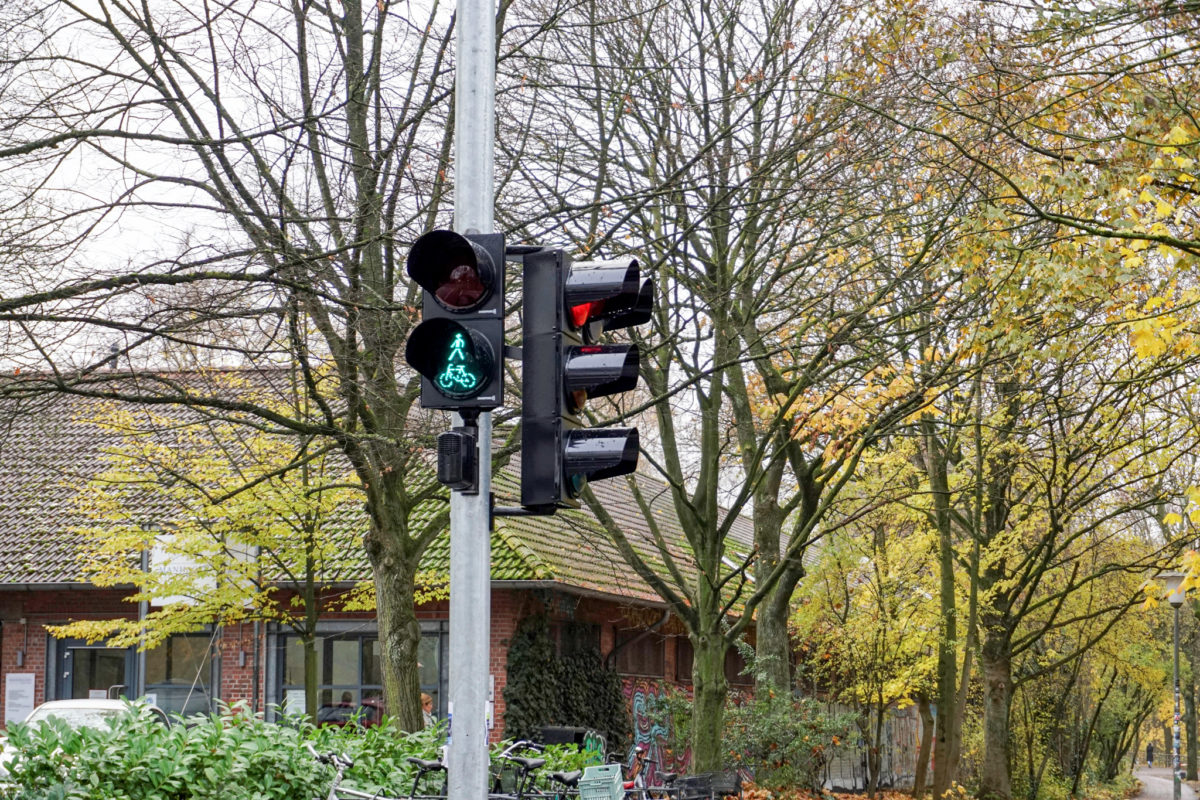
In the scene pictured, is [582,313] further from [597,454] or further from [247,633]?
[247,633]

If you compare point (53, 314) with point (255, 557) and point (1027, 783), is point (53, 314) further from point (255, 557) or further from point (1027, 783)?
point (1027, 783)

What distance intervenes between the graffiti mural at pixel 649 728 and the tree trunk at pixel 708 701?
30.1 feet

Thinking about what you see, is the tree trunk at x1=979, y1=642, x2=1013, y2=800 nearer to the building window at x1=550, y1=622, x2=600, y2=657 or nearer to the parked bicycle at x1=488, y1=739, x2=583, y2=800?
the building window at x1=550, y1=622, x2=600, y2=657

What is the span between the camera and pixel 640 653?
93.6 feet

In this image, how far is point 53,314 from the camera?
9445mm

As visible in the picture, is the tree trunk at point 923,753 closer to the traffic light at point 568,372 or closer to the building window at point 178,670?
the building window at point 178,670

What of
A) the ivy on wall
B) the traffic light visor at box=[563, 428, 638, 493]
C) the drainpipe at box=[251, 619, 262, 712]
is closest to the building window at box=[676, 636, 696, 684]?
the ivy on wall

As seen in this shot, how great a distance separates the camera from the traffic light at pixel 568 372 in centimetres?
569

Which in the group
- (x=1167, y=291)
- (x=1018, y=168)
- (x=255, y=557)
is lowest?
(x=255, y=557)

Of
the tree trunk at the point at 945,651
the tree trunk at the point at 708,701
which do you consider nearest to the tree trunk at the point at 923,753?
the tree trunk at the point at 945,651

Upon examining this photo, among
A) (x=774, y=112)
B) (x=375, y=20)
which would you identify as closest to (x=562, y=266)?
(x=375, y=20)

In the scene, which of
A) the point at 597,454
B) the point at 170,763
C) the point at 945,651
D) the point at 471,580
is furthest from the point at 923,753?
the point at 471,580

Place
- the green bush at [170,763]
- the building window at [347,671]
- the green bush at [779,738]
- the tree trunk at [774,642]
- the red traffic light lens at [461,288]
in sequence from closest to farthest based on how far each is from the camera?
the red traffic light lens at [461,288] → the green bush at [170,763] → the green bush at [779,738] → the tree trunk at [774,642] → the building window at [347,671]

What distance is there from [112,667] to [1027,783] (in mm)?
22619
